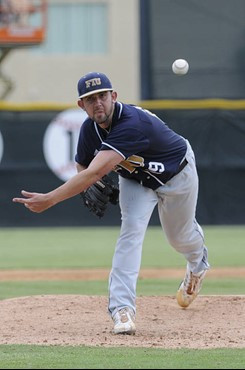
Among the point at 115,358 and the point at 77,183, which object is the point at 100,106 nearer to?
the point at 77,183

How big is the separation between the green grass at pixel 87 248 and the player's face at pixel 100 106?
15.4 ft

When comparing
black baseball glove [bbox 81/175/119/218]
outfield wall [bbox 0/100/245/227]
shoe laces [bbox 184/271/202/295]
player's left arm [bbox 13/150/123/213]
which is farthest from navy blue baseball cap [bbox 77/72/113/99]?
outfield wall [bbox 0/100/245/227]

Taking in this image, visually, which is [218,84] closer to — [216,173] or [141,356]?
[216,173]

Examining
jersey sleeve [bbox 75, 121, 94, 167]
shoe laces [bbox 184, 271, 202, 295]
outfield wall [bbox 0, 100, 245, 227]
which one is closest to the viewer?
jersey sleeve [bbox 75, 121, 94, 167]

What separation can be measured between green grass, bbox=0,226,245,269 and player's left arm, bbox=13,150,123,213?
4728 millimetres

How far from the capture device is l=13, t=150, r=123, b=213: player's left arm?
5293 millimetres

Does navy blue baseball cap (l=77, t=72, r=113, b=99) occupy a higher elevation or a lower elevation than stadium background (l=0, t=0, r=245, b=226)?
higher

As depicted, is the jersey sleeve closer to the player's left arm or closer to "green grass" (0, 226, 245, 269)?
the player's left arm

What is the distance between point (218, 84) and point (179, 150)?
279 inches

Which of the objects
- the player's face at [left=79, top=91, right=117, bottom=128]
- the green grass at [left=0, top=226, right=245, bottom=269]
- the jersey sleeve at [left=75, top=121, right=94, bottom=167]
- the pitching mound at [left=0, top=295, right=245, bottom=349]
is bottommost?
the green grass at [left=0, top=226, right=245, bottom=269]

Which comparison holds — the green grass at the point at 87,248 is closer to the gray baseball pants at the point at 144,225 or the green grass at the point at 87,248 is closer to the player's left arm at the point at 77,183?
the gray baseball pants at the point at 144,225

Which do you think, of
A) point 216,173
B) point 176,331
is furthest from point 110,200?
point 216,173

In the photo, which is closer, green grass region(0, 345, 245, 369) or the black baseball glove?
green grass region(0, 345, 245, 369)

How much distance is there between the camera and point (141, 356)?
188 inches
